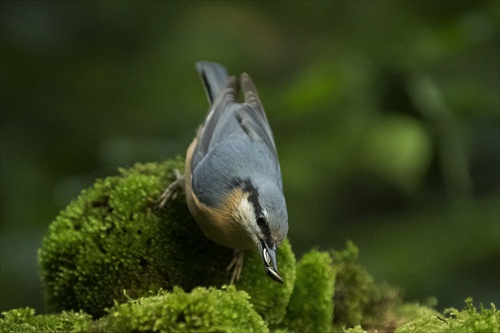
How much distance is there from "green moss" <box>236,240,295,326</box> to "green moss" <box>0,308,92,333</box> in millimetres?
800

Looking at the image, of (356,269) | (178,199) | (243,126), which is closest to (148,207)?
(178,199)

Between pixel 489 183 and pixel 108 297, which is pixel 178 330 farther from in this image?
pixel 489 183

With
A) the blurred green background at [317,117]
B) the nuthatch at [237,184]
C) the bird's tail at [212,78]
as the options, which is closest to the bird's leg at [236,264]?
the nuthatch at [237,184]

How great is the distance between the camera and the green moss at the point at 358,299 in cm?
369

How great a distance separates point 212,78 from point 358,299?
1.59m

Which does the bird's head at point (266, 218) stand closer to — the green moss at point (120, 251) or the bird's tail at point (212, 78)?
the green moss at point (120, 251)

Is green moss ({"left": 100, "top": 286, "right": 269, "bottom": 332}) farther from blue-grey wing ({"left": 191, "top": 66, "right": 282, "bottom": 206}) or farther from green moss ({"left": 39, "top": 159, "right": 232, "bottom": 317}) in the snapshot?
blue-grey wing ({"left": 191, "top": 66, "right": 282, "bottom": 206})

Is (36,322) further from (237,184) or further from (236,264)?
(237,184)

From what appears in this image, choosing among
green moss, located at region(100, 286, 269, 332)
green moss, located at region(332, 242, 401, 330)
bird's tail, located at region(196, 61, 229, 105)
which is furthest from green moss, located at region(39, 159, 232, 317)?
bird's tail, located at region(196, 61, 229, 105)

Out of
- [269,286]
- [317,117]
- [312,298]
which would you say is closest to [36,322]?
[269,286]

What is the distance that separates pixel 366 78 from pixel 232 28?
1.44m

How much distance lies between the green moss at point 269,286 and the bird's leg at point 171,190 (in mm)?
437

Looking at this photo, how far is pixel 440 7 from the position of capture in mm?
6125

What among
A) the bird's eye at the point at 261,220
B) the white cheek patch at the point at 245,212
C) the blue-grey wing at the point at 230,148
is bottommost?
the bird's eye at the point at 261,220
